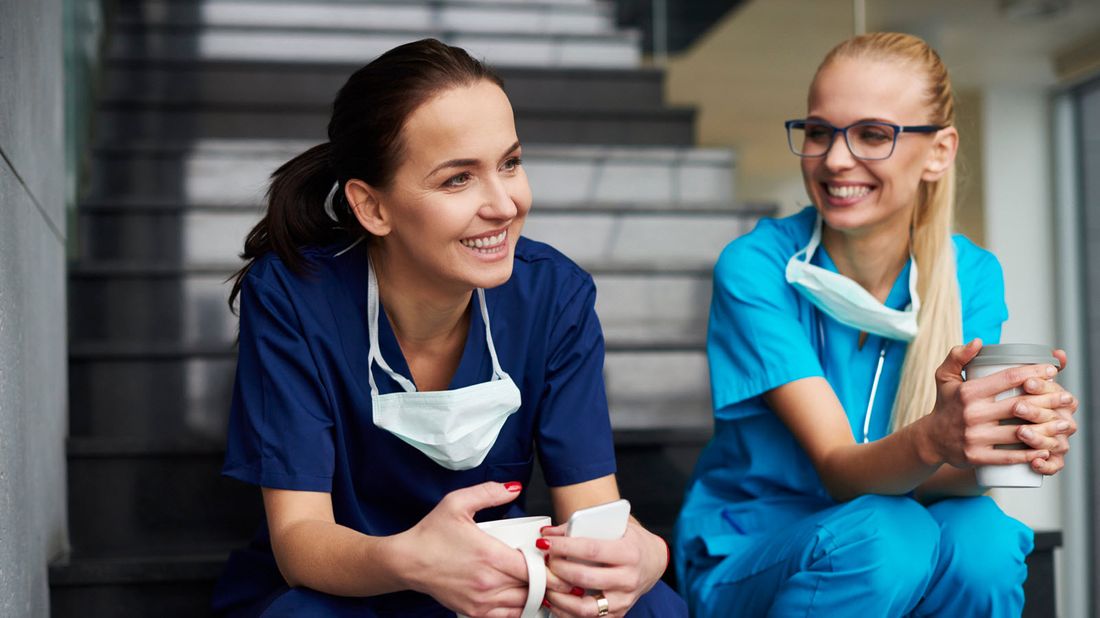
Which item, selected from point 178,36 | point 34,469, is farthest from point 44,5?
point 178,36

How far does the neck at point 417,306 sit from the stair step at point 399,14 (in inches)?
89.6

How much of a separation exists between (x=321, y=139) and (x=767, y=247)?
68.2 inches

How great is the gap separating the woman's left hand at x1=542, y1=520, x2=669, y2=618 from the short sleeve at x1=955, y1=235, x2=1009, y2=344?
69 centimetres

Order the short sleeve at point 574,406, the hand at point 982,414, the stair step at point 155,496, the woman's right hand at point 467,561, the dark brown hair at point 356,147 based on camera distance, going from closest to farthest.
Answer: the woman's right hand at point 467,561 → the hand at point 982,414 → the dark brown hair at point 356,147 → the short sleeve at point 574,406 → the stair step at point 155,496

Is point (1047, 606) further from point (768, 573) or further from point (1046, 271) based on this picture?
point (1046, 271)

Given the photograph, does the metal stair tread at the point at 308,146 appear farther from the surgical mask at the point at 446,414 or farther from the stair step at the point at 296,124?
the surgical mask at the point at 446,414

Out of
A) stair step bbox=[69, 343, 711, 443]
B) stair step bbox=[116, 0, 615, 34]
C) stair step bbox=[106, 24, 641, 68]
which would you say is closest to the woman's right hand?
stair step bbox=[69, 343, 711, 443]

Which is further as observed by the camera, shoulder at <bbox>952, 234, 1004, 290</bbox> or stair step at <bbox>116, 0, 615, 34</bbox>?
stair step at <bbox>116, 0, 615, 34</bbox>

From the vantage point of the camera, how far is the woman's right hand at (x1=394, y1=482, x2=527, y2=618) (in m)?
1.11

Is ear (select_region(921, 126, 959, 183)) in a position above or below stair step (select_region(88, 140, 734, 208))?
below

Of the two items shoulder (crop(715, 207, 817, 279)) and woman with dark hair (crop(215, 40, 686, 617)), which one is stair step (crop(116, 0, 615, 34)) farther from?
woman with dark hair (crop(215, 40, 686, 617))

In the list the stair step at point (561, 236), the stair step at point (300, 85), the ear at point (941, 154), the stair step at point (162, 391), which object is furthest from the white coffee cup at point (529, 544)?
the stair step at point (300, 85)

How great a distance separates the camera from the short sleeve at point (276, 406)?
1.33 meters

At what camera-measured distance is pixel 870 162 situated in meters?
1.55
